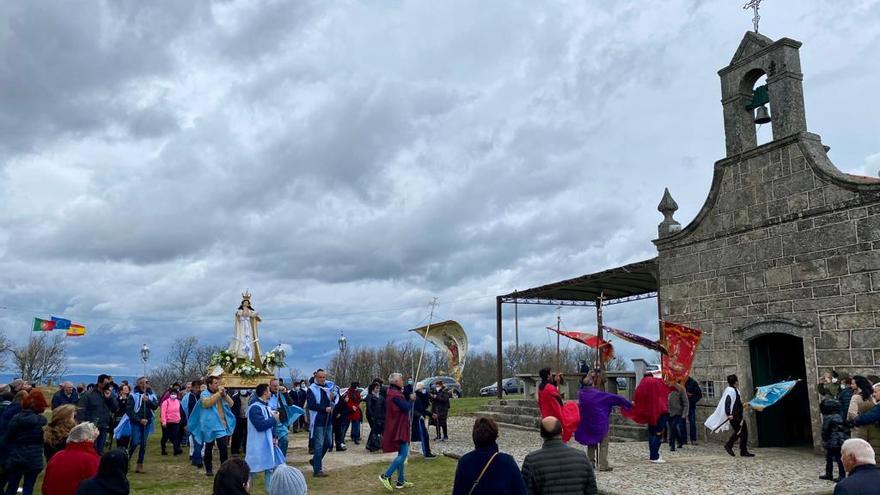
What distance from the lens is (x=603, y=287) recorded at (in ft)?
73.4

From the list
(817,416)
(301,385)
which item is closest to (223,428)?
(301,385)

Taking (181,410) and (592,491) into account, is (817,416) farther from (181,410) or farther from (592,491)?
(181,410)

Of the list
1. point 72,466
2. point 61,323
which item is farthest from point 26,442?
point 61,323

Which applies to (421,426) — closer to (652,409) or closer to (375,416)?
(375,416)

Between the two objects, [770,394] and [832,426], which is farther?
[770,394]

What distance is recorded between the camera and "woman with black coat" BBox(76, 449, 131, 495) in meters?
4.26

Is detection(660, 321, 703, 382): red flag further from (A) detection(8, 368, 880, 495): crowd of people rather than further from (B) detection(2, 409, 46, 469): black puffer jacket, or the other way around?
(B) detection(2, 409, 46, 469): black puffer jacket

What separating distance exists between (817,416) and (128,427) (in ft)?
43.6

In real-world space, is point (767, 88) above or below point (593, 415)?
above

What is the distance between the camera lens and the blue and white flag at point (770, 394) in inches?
480

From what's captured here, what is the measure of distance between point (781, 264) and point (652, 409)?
452 cm

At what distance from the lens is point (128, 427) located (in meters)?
12.1

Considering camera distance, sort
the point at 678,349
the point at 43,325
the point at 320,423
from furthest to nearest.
Result: the point at 43,325, the point at 678,349, the point at 320,423

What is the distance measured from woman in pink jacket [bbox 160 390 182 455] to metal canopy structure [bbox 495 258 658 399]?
1096 centimetres
